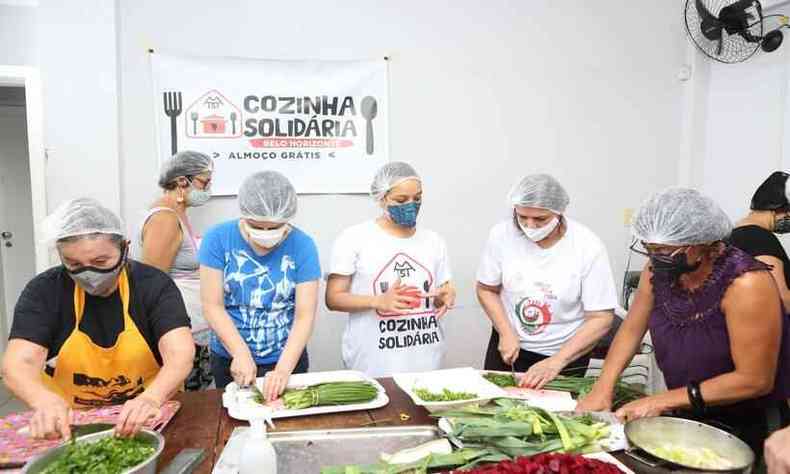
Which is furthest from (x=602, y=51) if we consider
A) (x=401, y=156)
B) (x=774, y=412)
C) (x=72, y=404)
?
(x=72, y=404)

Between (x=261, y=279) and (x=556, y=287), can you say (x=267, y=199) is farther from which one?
(x=556, y=287)

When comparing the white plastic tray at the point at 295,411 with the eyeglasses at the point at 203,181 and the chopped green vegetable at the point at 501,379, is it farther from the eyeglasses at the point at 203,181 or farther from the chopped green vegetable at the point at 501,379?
the eyeglasses at the point at 203,181

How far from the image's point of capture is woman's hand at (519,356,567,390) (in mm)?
1948

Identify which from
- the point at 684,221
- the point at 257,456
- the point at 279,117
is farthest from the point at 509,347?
the point at 279,117

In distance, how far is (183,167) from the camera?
2736mm

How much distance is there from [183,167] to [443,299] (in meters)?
1.47

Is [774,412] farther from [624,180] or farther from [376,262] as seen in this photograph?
[624,180]

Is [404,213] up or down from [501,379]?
up

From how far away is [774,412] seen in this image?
1.69m

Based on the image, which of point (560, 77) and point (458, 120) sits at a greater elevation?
point (560, 77)

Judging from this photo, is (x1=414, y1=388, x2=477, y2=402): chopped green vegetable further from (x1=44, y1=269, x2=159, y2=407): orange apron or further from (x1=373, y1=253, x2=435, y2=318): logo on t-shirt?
(x1=44, y1=269, x2=159, y2=407): orange apron

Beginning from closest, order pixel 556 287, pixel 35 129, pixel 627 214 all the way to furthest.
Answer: pixel 556 287 < pixel 35 129 < pixel 627 214

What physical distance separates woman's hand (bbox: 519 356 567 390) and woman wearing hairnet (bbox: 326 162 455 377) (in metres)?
0.47

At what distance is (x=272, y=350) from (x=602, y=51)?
322 centimetres
